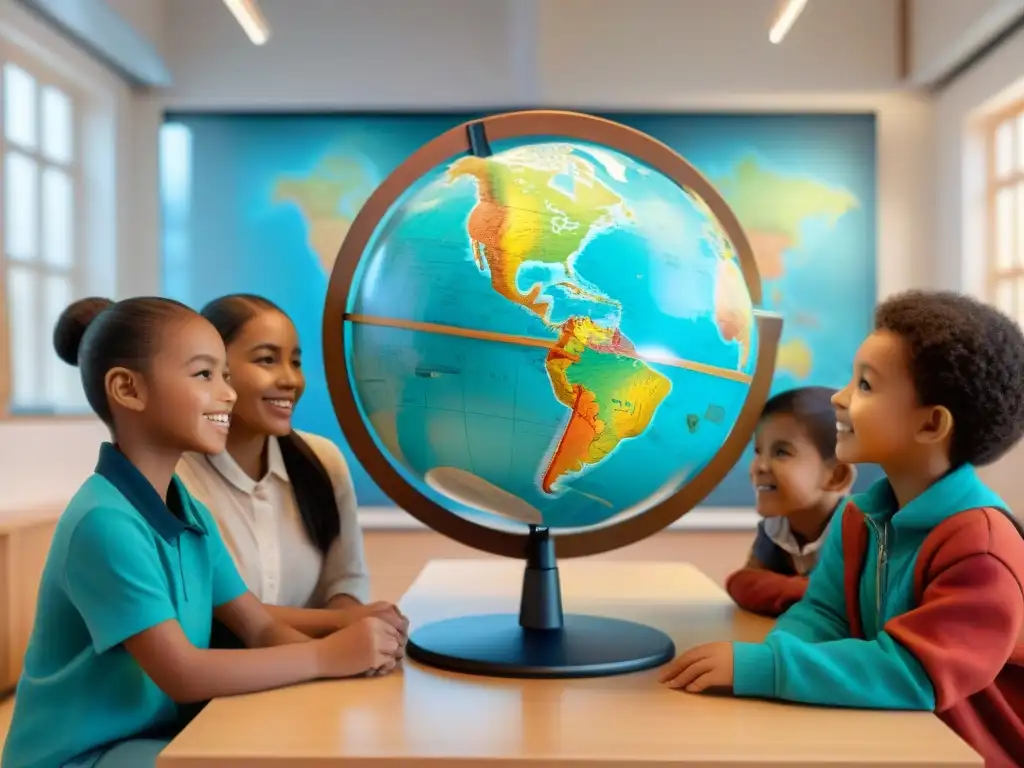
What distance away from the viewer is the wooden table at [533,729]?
36.1 inches

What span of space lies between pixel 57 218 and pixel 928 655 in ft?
12.1

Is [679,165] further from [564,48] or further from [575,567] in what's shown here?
[564,48]

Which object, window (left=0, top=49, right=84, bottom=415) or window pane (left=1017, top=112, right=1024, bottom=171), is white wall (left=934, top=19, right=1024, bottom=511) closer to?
window pane (left=1017, top=112, right=1024, bottom=171)

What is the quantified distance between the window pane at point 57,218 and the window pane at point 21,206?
7 centimetres

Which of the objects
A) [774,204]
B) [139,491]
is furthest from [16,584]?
[774,204]

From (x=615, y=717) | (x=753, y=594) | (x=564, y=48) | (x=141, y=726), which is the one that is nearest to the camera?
(x=615, y=717)

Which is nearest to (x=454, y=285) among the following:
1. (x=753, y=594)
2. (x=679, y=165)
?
(x=679, y=165)

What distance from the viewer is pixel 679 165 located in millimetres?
1440

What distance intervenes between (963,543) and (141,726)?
3.14ft

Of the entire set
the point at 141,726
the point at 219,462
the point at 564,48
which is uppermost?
the point at 564,48

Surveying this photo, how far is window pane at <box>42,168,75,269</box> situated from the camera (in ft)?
12.4

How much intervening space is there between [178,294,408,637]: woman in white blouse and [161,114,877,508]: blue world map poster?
2530mm

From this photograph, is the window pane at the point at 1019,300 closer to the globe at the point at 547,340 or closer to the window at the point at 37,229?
the globe at the point at 547,340

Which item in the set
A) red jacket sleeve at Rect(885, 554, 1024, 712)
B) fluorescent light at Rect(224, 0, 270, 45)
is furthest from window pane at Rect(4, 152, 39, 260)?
red jacket sleeve at Rect(885, 554, 1024, 712)
